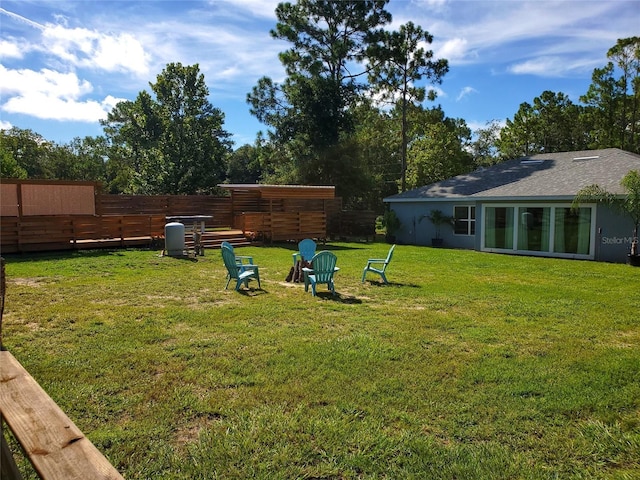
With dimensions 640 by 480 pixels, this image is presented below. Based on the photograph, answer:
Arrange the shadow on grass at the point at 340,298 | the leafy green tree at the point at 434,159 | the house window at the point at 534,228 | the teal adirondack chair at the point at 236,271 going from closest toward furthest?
the shadow on grass at the point at 340,298
the teal adirondack chair at the point at 236,271
the house window at the point at 534,228
the leafy green tree at the point at 434,159

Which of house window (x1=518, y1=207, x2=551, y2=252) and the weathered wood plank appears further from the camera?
house window (x1=518, y1=207, x2=551, y2=252)

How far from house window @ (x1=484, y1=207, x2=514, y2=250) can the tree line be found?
9845mm

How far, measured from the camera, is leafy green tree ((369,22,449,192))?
84.9 ft

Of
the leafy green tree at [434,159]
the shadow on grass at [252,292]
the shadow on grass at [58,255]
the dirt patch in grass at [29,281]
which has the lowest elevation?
the shadow on grass at [252,292]

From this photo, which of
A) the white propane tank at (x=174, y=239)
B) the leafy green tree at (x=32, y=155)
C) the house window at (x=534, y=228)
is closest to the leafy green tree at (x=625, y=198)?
the house window at (x=534, y=228)

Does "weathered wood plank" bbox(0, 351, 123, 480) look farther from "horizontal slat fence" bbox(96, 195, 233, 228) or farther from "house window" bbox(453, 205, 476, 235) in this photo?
"house window" bbox(453, 205, 476, 235)

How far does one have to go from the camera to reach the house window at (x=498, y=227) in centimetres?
1655

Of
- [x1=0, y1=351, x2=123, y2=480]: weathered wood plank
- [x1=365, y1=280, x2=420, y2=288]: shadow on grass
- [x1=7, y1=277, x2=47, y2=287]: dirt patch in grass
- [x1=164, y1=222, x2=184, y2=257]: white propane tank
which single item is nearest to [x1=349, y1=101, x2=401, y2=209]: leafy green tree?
[x1=164, y1=222, x2=184, y2=257]: white propane tank

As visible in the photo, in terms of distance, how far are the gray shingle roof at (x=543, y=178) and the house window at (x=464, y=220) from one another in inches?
24.3

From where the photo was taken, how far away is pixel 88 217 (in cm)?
1448

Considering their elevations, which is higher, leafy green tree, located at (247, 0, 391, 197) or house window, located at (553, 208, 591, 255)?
leafy green tree, located at (247, 0, 391, 197)

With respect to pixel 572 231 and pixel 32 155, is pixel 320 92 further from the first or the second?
pixel 32 155

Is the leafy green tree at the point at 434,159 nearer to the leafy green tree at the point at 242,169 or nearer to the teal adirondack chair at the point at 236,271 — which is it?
the teal adirondack chair at the point at 236,271

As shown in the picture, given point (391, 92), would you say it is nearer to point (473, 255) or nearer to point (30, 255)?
point (473, 255)
